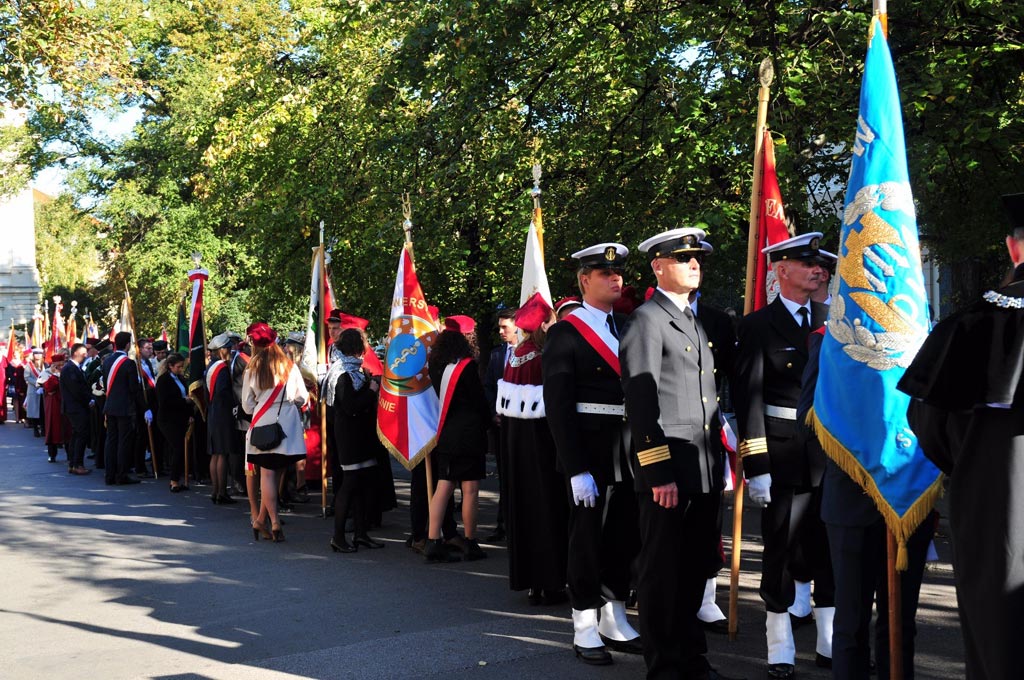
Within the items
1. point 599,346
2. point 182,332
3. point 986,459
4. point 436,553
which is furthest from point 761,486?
point 182,332

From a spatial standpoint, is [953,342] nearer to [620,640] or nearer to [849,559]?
[849,559]

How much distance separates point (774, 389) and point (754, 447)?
15.2 inches

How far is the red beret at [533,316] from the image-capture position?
7984 mm

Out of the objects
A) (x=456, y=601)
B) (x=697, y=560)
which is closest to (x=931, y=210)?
(x=456, y=601)

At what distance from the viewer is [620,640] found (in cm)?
677

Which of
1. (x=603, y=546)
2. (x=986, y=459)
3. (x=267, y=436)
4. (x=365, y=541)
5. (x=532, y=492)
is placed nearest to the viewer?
(x=986, y=459)

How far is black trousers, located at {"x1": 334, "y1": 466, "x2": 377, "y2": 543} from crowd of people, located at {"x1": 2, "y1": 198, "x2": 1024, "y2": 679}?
0.06 ft

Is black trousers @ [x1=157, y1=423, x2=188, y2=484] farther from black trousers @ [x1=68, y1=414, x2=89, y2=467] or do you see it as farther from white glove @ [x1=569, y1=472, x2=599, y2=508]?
white glove @ [x1=569, y1=472, x2=599, y2=508]

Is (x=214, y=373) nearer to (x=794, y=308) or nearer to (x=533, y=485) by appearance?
(x=533, y=485)

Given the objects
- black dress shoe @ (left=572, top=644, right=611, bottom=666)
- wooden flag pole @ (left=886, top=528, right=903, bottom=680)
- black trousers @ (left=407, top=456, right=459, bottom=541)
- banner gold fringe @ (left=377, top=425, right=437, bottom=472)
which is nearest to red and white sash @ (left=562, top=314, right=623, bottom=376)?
black dress shoe @ (left=572, top=644, right=611, bottom=666)

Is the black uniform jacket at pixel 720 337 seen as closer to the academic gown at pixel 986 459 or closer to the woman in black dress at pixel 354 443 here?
the academic gown at pixel 986 459

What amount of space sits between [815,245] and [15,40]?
14.9 metres

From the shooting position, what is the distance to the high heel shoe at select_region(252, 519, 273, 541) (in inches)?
436

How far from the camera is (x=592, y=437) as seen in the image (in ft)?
21.8
